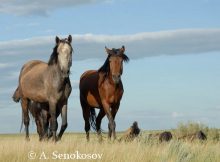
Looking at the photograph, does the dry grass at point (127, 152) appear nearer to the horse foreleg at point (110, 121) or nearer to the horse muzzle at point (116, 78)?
the horse foreleg at point (110, 121)

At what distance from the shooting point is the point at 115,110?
19547 millimetres

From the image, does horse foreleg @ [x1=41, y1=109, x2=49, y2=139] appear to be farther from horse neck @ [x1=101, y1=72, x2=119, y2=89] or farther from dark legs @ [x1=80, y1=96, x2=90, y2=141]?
dark legs @ [x1=80, y1=96, x2=90, y2=141]

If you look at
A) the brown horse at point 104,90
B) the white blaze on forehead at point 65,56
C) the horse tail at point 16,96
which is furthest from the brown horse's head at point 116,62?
the horse tail at point 16,96

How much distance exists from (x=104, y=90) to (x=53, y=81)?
2.40 meters

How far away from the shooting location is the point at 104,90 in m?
19.7

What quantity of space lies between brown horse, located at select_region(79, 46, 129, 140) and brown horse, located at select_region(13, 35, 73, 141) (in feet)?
6.43

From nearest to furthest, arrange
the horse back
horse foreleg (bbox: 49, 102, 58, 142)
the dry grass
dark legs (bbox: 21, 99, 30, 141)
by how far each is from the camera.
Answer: the dry grass, horse foreleg (bbox: 49, 102, 58, 142), dark legs (bbox: 21, 99, 30, 141), the horse back

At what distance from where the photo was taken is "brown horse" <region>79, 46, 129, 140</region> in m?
19.0

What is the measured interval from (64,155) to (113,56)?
7.15 meters

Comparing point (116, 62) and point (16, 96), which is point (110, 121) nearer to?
point (116, 62)

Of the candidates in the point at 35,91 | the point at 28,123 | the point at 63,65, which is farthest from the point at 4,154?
the point at 28,123

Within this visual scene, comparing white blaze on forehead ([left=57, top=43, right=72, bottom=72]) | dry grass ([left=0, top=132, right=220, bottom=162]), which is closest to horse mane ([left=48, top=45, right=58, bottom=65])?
white blaze on forehead ([left=57, top=43, right=72, bottom=72])

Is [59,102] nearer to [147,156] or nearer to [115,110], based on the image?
[115,110]

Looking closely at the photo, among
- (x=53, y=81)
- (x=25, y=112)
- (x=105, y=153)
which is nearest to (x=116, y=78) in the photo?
(x=53, y=81)
